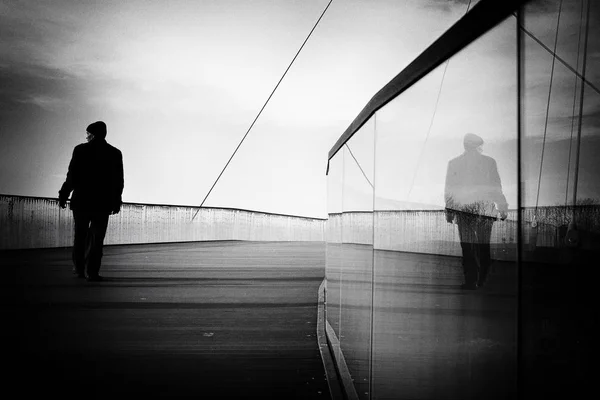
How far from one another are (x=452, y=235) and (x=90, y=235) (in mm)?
6240

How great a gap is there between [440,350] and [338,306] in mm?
2109

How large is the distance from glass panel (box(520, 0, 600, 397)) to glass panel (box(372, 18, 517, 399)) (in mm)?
34

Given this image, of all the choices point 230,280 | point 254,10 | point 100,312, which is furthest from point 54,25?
point 100,312

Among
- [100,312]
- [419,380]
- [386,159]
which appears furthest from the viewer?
[100,312]

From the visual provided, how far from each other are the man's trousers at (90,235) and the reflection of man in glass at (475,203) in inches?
241

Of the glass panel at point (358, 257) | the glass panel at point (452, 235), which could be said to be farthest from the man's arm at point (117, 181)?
the glass panel at point (452, 235)

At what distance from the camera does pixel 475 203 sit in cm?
122

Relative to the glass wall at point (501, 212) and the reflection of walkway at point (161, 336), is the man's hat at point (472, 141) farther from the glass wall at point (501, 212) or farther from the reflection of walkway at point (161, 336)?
the reflection of walkway at point (161, 336)

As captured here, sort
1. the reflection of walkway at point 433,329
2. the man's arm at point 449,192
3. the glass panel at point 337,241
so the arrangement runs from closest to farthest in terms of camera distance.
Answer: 1. the reflection of walkway at point 433,329
2. the man's arm at point 449,192
3. the glass panel at point 337,241

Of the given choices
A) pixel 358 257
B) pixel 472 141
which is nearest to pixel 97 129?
pixel 358 257

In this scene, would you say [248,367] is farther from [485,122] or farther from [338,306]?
[485,122]

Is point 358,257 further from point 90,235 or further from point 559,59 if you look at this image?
A: point 90,235

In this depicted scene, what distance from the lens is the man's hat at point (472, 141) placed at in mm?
1186

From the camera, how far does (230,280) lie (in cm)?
791
